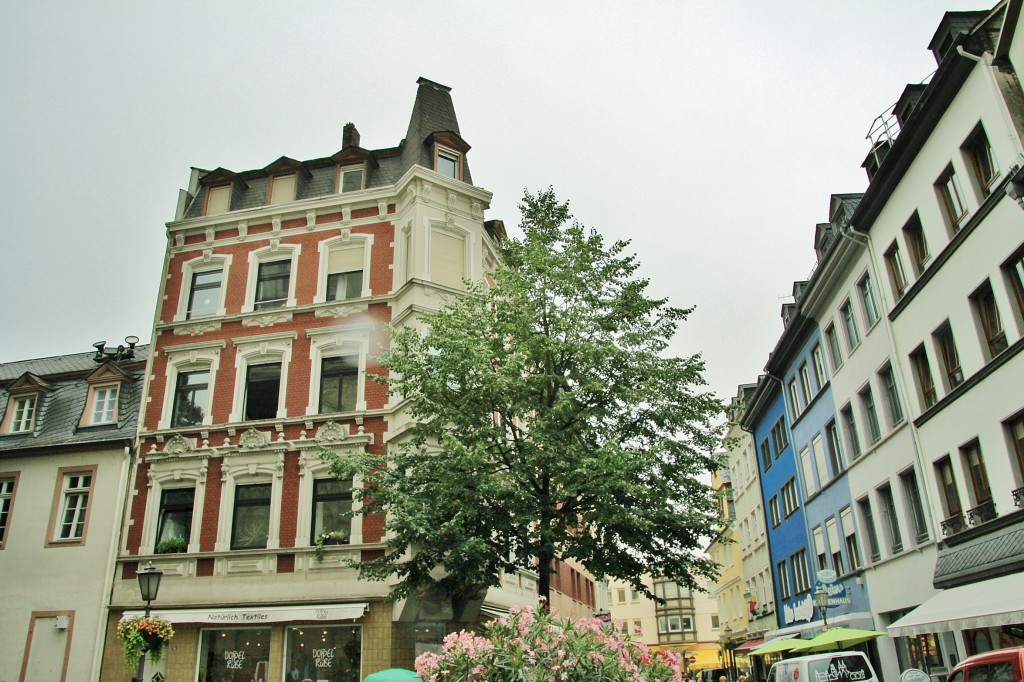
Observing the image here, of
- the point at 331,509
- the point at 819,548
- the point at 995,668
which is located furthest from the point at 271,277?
the point at 819,548

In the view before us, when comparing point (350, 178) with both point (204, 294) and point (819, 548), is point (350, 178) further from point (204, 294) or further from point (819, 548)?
point (819, 548)

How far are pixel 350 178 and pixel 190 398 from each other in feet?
28.6

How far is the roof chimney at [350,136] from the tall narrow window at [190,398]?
997 centimetres

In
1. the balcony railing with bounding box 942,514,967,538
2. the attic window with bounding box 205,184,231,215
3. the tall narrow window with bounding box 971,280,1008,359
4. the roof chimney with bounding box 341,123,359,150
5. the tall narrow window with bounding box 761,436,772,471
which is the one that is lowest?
the balcony railing with bounding box 942,514,967,538

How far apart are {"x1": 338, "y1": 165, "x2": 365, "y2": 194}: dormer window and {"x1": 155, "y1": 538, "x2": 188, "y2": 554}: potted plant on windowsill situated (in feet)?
38.6

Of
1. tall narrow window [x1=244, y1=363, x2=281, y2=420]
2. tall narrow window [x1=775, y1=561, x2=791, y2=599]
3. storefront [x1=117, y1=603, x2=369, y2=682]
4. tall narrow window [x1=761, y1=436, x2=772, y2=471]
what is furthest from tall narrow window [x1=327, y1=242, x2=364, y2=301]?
tall narrow window [x1=775, y1=561, x2=791, y2=599]

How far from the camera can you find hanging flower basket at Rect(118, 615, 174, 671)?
51.5 feet

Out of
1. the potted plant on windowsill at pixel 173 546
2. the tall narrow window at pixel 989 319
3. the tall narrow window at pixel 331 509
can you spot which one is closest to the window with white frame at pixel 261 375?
the tall narrow window at pixel 331 509

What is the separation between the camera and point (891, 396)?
20938 millimetres

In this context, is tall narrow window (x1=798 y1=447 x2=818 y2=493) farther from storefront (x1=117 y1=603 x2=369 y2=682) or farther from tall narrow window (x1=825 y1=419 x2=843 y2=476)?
storefront (x1=117 y1=603 x2=369 y2=682)

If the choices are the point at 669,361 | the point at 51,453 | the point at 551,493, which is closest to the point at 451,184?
the point at 669,361

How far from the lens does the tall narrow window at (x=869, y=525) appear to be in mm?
22855

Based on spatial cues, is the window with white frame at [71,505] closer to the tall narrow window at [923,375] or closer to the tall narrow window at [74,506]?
the tall narrow window at [74,506]

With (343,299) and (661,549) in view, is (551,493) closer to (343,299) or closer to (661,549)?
(661,549)
